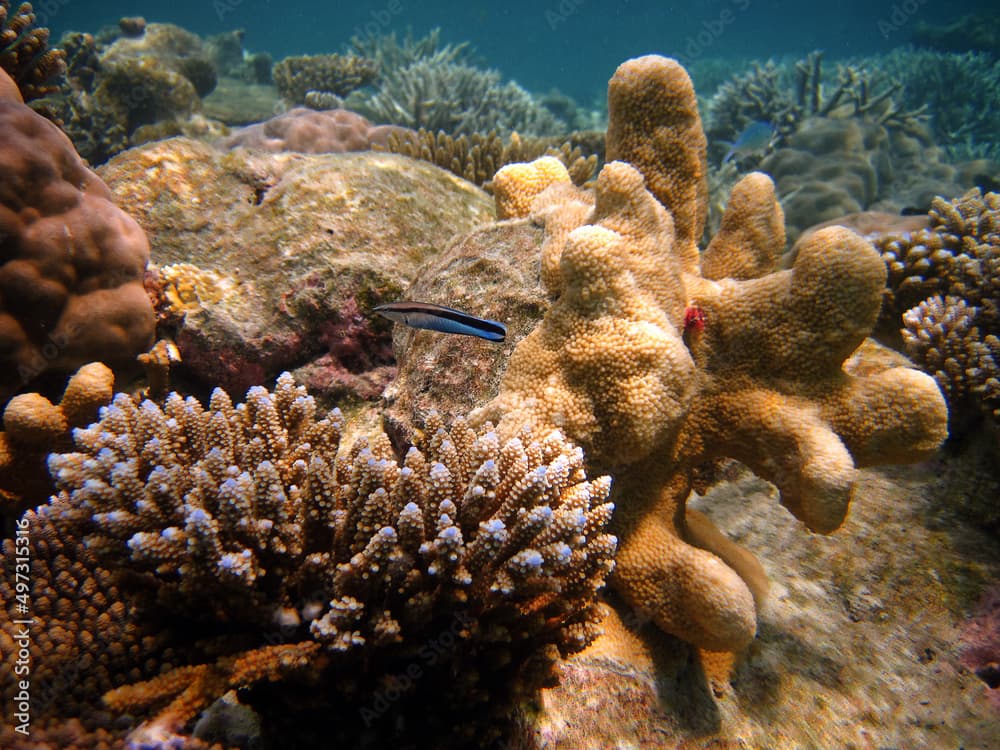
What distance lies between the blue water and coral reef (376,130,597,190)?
33882mm

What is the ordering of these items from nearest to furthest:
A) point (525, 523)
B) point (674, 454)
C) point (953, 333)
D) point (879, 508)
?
point (525, 523) → point (674, 454) → point (879, 508) → point (953, 333)

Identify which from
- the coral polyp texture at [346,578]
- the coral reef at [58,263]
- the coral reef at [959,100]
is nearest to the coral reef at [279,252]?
the coral reef at [58,263]

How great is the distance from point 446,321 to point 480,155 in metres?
4.81

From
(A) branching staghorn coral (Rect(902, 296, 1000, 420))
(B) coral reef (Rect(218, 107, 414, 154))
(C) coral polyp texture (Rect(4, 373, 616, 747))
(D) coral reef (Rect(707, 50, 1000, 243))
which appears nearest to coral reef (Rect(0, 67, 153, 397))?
(C) coral polyp texture (Rect(4, 373, 616, 747))

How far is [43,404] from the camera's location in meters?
2.80

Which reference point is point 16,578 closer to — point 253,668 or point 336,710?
point 253,668

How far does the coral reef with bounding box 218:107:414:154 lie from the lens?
317 inches

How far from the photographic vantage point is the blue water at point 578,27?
160ft

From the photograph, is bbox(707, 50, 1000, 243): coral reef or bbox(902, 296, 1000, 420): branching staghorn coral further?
bbox(707, 50, 1000, 243): coral reef

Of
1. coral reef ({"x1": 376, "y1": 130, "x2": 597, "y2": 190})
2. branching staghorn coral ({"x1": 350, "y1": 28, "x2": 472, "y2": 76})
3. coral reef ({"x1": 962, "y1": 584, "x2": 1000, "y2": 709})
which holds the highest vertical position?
branching staghorn coral ({"x1": 350, "y1": 28, "x2": 472, "y2": 76})

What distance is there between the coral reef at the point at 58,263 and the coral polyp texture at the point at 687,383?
2.68 meters

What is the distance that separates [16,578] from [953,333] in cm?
A: 559

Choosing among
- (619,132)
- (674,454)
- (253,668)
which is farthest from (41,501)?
(619,132)

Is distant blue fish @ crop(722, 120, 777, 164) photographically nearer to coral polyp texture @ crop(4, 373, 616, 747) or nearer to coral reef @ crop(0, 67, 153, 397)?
coral polyp texture @ crop(4, 373, 616, 747)
